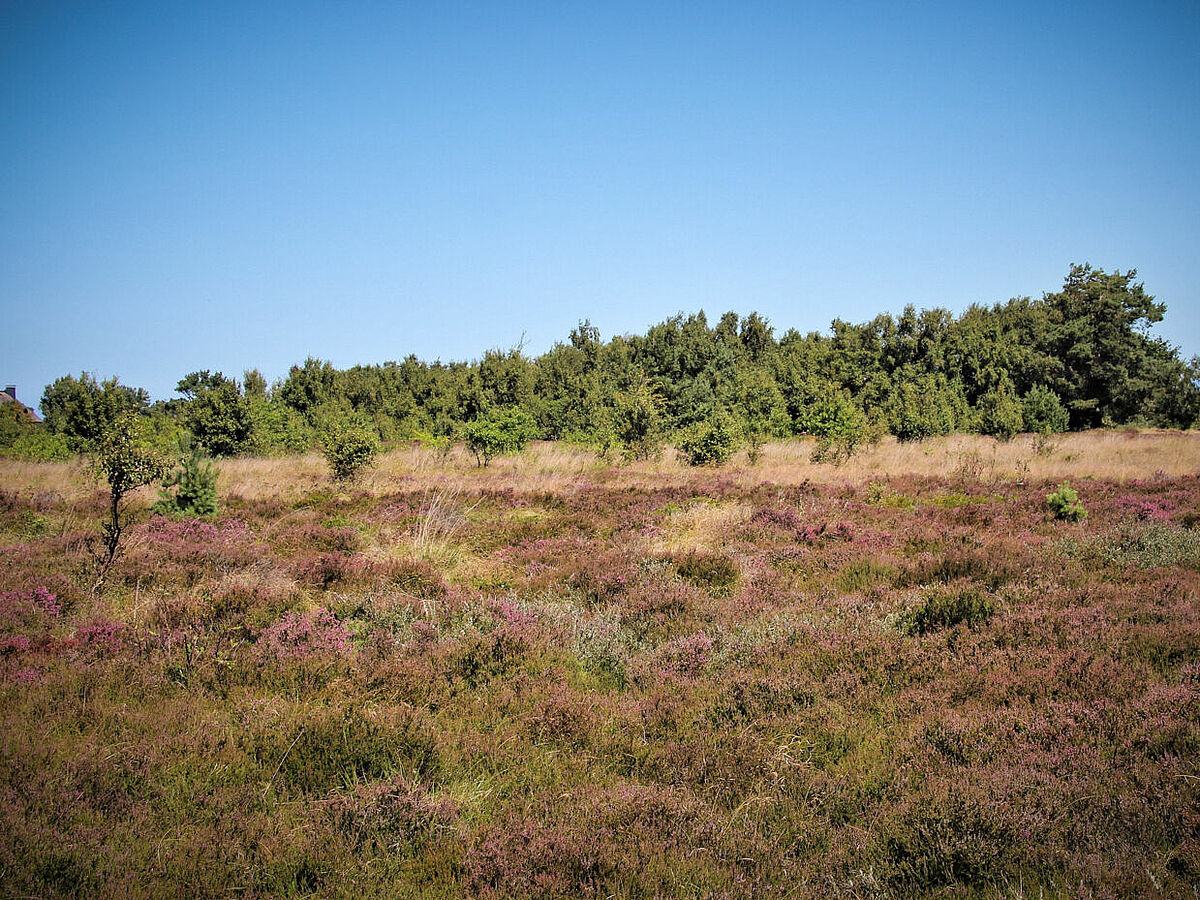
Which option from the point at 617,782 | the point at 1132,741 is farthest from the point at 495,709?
the point at 1132,741

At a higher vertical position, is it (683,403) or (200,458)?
(683,403)

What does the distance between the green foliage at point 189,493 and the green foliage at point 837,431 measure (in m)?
17.8

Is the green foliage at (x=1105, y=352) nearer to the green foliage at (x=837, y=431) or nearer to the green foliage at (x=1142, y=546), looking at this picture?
the green foliage at (x=837, y=431)

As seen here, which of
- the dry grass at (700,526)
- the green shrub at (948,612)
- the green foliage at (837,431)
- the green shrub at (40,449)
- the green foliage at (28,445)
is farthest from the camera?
the green foliage at (28,445)

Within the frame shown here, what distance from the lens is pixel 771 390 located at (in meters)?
35.8

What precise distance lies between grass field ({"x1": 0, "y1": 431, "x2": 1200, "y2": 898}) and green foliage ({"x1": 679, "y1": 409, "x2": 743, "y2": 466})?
11.9 metres

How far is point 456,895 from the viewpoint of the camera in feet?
9.18

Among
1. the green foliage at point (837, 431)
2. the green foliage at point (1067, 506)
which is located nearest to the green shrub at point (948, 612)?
the green foliage at point (1067, 506)

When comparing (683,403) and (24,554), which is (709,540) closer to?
(24,554)

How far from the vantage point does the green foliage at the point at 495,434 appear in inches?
896

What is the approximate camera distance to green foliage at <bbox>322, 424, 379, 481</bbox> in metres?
17.8

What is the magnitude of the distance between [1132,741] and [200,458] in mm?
13852

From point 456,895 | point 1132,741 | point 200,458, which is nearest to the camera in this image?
point 456,895

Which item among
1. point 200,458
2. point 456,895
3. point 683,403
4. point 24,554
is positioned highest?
point 683,403
